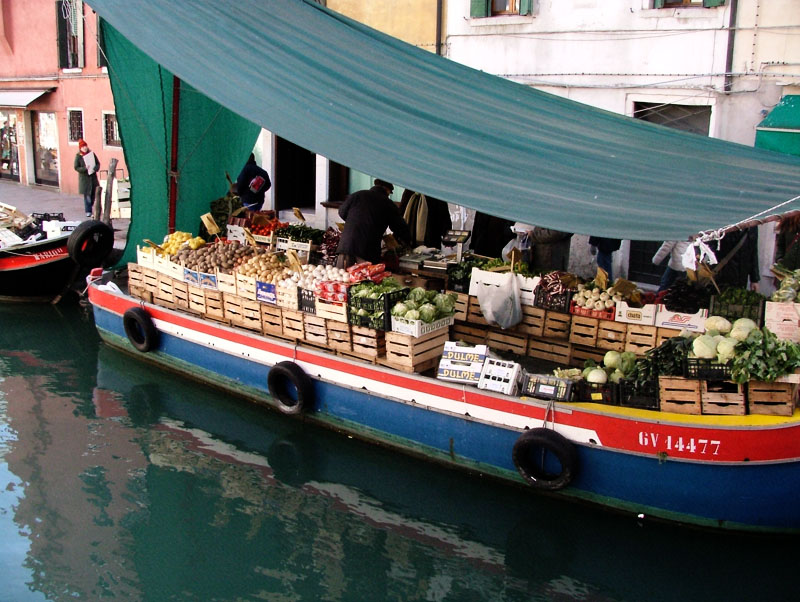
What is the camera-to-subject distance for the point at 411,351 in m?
7.75

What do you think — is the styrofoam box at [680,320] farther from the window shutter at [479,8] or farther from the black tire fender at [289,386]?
the window shutter at [479,8]

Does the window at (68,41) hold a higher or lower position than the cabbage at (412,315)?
higher

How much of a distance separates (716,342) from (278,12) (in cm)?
628

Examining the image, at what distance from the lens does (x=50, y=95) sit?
24.2 meters

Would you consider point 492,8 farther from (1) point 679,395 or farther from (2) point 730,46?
(1) point 679,395

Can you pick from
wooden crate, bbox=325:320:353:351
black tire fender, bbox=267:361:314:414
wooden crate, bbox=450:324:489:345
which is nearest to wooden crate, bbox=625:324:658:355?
wooden crate, bbox=450:324:489:345

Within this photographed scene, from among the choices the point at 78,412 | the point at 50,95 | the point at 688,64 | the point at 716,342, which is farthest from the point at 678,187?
the point at 50,95

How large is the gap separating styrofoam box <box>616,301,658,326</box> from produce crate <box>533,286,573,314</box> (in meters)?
0.53

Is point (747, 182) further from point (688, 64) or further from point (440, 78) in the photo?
point (688, 64)

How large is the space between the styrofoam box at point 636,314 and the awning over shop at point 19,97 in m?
21.0

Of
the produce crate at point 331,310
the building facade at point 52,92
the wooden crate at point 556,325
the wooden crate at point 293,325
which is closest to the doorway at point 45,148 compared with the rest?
the building facade at point 52,92

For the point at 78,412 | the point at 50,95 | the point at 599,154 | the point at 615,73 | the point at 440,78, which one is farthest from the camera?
the point at 50,95

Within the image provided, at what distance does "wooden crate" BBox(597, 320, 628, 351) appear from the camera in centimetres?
814

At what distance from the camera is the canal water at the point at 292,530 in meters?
6.29
